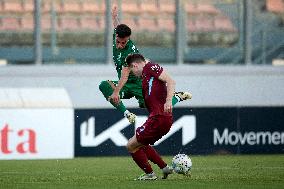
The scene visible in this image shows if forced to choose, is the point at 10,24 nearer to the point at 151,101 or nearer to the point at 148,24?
the point at 148,24

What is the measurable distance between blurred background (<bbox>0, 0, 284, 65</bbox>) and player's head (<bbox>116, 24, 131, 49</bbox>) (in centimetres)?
442

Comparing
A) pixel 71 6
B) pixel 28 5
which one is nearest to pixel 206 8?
pixel 71 6

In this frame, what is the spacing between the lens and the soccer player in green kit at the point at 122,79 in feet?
42.9

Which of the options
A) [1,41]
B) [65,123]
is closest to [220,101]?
[65,123]

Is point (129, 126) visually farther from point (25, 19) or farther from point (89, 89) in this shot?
point (25, 19)

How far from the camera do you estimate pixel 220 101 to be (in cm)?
1798

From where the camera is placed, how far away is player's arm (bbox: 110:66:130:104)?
1306 cm

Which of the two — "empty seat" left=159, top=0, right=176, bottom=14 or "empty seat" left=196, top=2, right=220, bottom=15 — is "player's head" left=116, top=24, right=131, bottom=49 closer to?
"empty seat" left=159, top=0, right=176, bottom=14

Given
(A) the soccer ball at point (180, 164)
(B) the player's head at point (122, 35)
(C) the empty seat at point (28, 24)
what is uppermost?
(B) the player's head at point (122, 35)

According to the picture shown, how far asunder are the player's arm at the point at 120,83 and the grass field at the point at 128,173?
1019 millimetres

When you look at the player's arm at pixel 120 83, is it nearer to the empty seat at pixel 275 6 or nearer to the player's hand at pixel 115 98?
the player's hand at pixel 115 98

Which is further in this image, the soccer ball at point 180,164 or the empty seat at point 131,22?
the empty seat at point 131,22

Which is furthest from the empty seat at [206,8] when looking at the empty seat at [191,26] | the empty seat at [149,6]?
the empty seat at [149,6]

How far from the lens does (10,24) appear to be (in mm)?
17688
